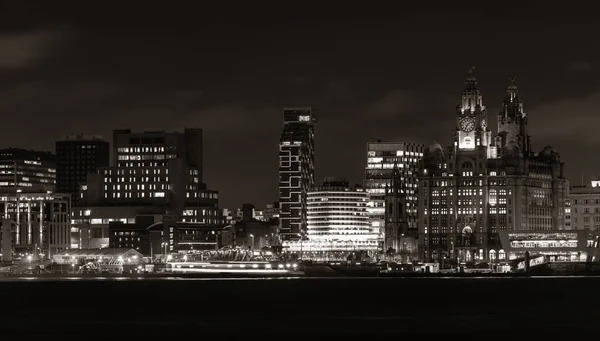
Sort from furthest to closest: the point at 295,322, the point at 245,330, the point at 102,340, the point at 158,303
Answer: the point at 158,303 → the point at 295,322 → the point at 245,330 → the point at 102,340

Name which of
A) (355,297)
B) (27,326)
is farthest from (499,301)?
(27,326)

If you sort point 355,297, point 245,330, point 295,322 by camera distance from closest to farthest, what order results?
point 245,330
point 295,322
point 355,297

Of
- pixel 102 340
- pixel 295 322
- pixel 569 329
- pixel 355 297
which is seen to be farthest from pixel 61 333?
pixel 355 297

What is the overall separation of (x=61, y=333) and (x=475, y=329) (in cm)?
3633

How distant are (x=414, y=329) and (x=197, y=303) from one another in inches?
1860

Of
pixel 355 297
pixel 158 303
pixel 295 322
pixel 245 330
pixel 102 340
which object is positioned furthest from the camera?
pixel 355 297

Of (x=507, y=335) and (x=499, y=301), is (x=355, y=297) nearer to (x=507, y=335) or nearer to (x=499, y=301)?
(x=499, y=301)

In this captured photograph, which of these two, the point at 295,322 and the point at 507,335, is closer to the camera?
the point at 507,335

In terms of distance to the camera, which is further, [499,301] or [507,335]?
[499,301]

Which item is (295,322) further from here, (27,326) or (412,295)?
(412,295)

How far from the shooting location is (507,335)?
12756 centimetres

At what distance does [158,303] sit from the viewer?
17575 centimetres

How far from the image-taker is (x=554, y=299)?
608 feet

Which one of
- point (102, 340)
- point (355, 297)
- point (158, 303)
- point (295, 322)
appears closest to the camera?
point (102, 340)
